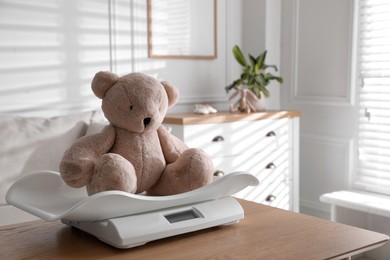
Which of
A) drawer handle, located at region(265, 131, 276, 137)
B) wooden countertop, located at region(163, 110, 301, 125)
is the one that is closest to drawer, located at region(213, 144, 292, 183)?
drawer handle, located at region(265, 131, 276, 137)

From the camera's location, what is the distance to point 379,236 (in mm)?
1276

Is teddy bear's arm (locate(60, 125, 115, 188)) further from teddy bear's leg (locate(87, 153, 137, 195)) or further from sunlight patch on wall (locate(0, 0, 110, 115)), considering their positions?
sunlight patch on wall (locate(0, 0, 110, 115))

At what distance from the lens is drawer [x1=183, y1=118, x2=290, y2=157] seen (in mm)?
2904

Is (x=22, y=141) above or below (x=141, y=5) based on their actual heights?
below

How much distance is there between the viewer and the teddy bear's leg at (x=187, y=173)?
135cm

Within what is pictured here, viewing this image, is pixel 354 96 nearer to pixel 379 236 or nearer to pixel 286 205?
pixel 286 205

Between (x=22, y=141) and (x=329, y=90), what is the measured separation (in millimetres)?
2066

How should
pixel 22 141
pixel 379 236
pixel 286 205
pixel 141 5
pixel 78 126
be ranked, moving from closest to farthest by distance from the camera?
pixel 379 236
pixel 22 141
pixel 78 126
pixel 141 5
pixel 286 205

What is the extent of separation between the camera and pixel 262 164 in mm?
3238

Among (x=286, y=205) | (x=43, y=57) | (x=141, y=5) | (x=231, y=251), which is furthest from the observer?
(x=286, y=205)

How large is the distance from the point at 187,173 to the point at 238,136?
178 centimetres

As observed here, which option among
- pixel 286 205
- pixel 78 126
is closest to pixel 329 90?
pixel 286 205

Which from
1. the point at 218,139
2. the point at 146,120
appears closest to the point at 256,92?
the point at 218,139

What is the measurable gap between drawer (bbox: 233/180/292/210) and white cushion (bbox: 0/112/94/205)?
116 cm
